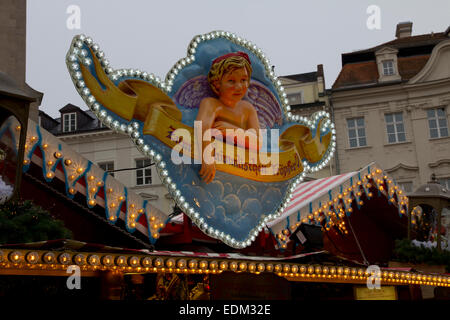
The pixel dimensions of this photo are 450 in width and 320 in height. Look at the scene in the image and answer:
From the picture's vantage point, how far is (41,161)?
7.82 m

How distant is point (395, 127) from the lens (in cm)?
2786

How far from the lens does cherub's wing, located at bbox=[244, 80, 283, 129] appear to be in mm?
10414

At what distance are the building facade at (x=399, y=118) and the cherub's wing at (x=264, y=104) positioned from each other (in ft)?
57.4

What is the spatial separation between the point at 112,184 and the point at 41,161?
1.09m

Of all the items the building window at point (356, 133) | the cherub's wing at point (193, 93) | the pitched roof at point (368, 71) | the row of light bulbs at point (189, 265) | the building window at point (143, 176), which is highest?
the pitched roof at point (368, 71)

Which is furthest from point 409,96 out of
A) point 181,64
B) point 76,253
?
point 76,253

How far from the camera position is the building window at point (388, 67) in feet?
95.0

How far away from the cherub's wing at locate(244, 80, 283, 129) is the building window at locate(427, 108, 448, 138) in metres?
18.6

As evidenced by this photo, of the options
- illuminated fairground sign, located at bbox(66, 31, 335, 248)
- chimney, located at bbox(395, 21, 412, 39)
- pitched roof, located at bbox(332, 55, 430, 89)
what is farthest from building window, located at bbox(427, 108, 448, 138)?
illuminated fairground sign, located at bbox(66, 31, 335, 248)

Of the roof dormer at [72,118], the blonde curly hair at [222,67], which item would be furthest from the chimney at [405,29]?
the blonde curly hair at [222,67]

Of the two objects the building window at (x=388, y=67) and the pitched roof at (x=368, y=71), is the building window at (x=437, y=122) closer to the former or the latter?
the pitched roof at (x=368, y=71)

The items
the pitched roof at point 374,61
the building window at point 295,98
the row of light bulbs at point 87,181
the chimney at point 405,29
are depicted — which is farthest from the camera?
the chimney at point 405,29

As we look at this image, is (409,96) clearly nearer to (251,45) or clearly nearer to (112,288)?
(251,45)

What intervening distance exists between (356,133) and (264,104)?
1844cm
